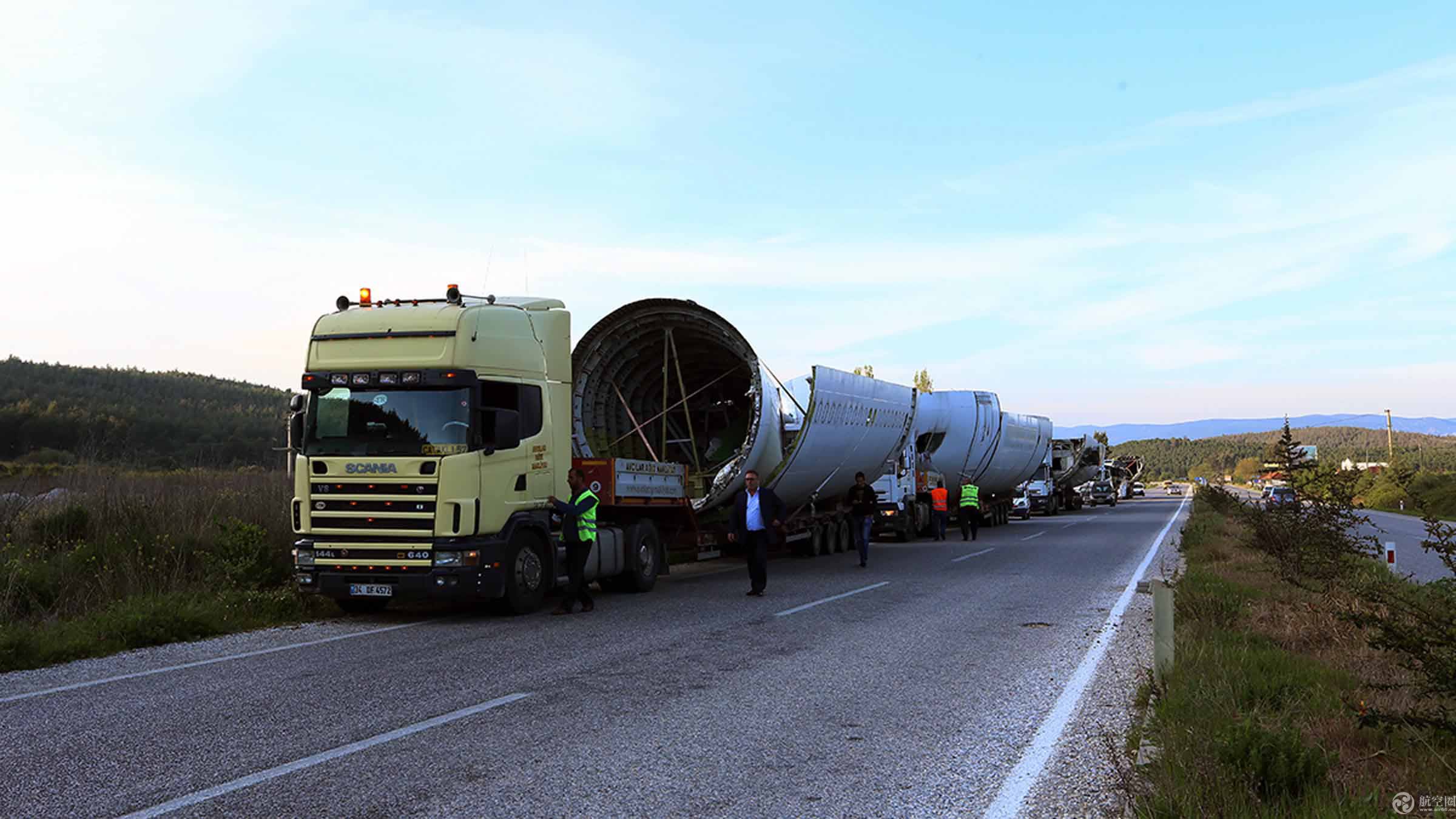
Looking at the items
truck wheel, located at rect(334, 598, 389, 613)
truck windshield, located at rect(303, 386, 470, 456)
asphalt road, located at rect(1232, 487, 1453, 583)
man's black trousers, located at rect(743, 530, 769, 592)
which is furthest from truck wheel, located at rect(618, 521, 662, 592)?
asphalt road, located at rect(1232, 487, 1453, 583)

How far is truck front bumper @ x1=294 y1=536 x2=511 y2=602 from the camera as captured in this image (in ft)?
34.8

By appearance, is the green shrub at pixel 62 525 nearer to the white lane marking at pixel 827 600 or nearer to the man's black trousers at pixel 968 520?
the white lane marking at pixel 827 600

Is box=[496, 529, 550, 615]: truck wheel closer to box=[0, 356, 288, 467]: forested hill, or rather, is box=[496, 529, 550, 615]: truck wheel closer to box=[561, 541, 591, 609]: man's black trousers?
box=[561, 541, 591, 609]: man's black trousers

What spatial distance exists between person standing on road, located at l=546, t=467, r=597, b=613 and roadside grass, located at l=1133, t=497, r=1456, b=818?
244 inches

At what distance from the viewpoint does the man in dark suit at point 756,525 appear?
13.5 metres

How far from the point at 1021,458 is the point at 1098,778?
32.6 m

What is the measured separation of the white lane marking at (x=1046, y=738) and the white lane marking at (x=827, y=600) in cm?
326

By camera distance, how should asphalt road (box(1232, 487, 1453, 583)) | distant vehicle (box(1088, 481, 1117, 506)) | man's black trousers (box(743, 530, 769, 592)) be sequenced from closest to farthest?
man's black trousers (box(743, 530, 769, 592)) → asphalt road (box(1232, 487, 1453, 583)) → distant vehicle (box(1088, 481, 1117, 506))

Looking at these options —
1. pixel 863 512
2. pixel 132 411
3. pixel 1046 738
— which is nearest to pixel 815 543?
pixel 863 512

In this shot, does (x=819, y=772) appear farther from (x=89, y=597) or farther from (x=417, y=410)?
(x=89, y=597)

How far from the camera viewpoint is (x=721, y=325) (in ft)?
54.1

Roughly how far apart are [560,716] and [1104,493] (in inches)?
2392

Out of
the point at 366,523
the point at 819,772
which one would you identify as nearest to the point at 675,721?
the point at 819,772

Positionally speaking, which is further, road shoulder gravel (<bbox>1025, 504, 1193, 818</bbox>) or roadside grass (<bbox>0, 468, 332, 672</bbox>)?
roadside grass (<bbox>0, 468, 332, 672</bbox>)
